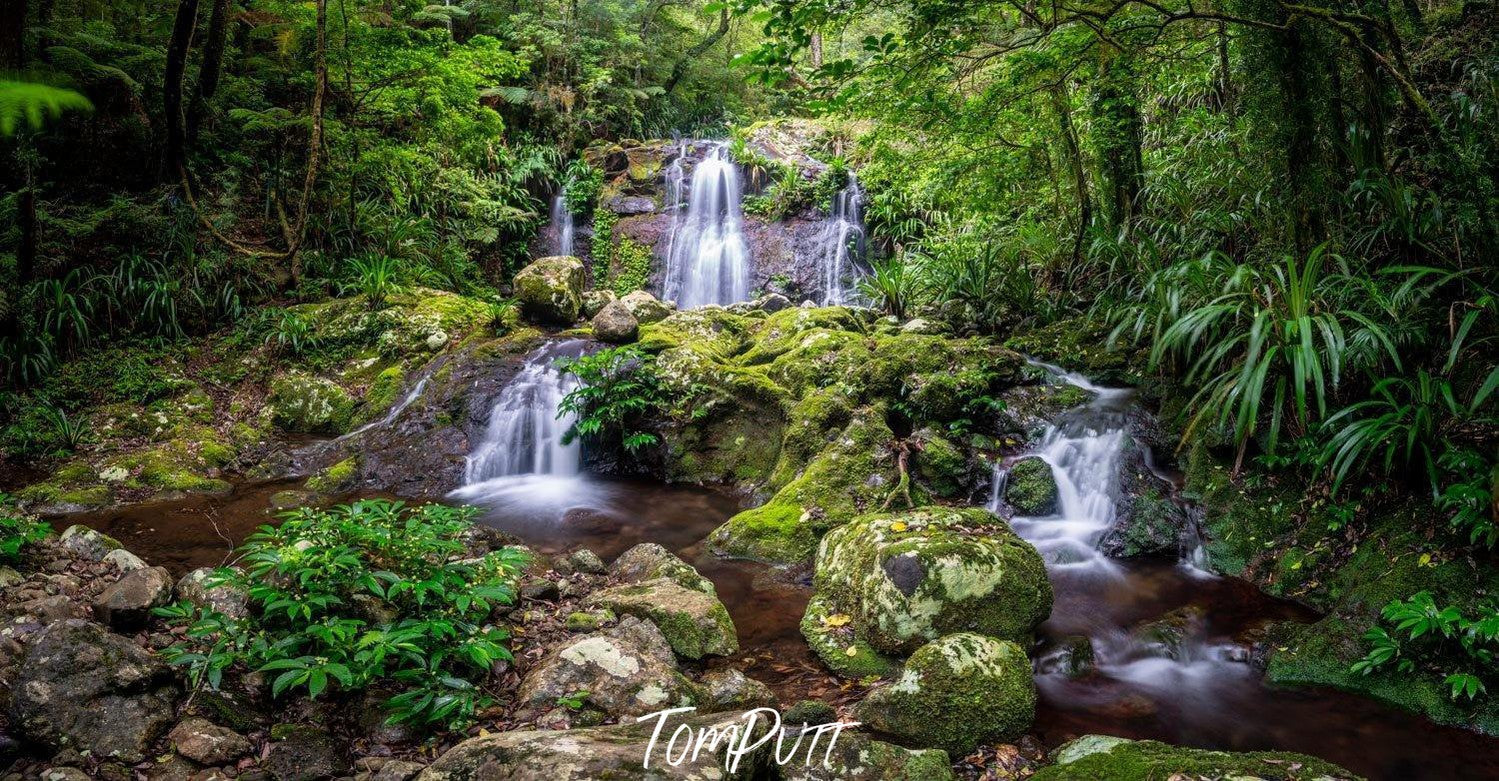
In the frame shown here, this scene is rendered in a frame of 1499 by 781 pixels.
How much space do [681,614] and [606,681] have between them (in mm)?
777

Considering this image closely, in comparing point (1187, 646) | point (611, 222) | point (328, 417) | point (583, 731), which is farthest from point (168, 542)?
point (611, 222)

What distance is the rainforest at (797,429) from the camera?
8.32ft

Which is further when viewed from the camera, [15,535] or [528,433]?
[528,433]

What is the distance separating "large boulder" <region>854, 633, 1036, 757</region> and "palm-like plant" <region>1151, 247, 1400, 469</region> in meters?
2.19

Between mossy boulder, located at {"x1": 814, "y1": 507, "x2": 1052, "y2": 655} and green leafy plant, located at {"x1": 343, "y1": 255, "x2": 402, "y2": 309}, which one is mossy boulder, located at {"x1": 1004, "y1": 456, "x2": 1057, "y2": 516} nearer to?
mossy boulder, located at {"x1": 814, "y1": 507, "x2": 1052, "y2": 655}

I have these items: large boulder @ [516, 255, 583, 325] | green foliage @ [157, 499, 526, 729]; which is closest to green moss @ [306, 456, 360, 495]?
large boulder @ [516, 255, 583, 325]

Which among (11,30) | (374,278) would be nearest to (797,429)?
(11,30)

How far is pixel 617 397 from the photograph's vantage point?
281 inches

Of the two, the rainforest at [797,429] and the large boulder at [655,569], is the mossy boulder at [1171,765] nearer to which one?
the rainforest at [797,429]

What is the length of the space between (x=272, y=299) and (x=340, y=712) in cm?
823

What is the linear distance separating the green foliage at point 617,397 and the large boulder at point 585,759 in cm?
487

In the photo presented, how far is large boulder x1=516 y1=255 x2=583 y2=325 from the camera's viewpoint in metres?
9.37

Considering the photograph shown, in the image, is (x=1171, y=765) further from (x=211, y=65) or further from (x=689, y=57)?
(x=689, y=57)

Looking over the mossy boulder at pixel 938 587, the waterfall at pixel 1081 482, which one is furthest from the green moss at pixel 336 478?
the waterfall at pixel 1081 482
